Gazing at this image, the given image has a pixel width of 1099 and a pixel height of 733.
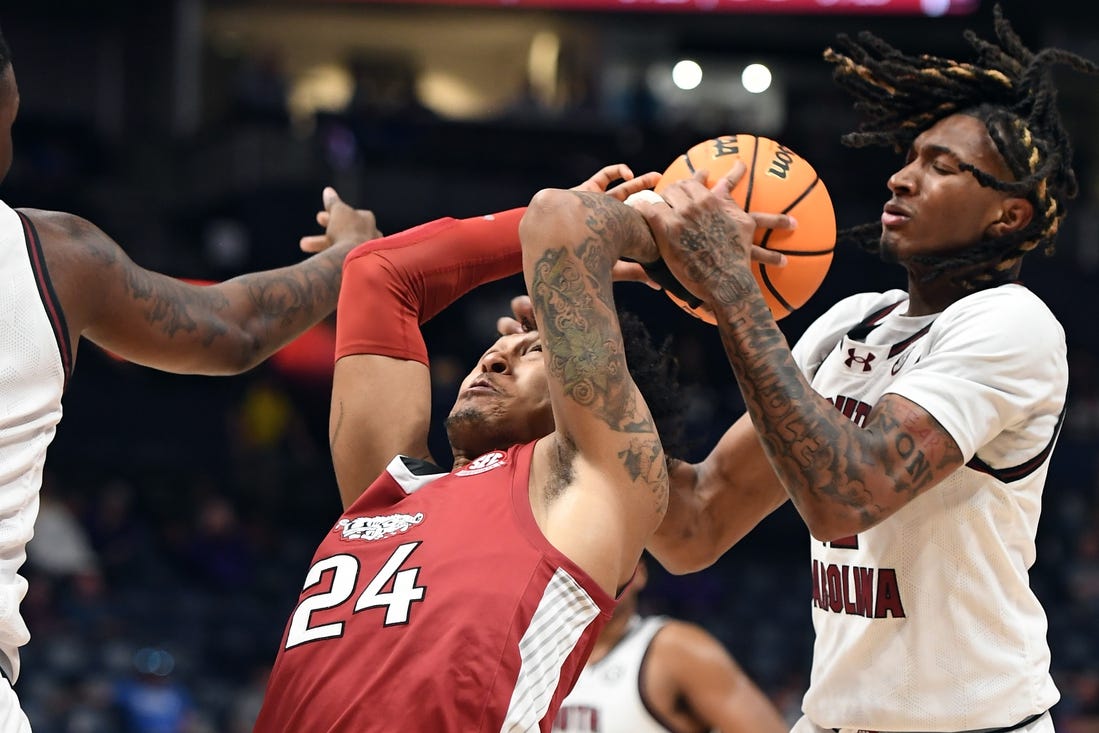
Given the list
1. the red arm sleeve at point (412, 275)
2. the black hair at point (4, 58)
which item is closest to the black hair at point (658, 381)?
the red arm sleeve at point (412, 275)

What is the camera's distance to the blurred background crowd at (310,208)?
10.2 m

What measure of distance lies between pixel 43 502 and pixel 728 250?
30.3 ft

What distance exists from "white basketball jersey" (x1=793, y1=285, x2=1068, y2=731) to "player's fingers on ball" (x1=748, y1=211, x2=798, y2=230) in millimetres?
383

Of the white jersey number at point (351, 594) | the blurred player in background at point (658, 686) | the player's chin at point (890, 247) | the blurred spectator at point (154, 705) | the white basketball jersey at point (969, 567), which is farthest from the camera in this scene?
the blurred spectator at point (154, 705)

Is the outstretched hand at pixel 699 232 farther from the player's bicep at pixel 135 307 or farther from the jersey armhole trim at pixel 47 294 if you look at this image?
the jersey armhole trim at pixel 47 294

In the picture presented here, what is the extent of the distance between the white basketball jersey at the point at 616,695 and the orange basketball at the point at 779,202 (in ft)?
7.11

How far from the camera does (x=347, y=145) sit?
44.4 feet

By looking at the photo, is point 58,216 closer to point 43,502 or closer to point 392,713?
point 392,713

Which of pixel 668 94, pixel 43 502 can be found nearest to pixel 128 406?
pixel 43 502

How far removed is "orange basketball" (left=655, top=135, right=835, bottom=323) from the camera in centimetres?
296

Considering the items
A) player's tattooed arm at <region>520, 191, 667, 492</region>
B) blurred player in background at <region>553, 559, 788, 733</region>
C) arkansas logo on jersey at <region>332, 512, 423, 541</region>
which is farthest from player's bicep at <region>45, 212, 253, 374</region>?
blurred player in background at <region>553, 559, 788, 733</region>

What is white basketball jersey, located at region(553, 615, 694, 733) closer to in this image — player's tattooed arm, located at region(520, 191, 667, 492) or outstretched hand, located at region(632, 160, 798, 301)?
player's tattooed arm, located at region(520, 191, 667, 492)

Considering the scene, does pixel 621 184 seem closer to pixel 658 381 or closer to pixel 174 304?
pixel 658 381

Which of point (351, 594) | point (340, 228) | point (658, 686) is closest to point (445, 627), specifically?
point (351, 594)
